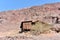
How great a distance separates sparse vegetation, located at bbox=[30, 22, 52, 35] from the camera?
2345 centimetres

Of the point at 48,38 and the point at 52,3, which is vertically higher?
the point at 52,3

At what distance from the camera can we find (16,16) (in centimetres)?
4625

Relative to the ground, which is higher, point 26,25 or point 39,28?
point 26,25

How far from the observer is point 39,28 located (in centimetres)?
2425

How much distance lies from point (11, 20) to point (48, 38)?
25.5m

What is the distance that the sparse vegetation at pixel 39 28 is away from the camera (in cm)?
2345

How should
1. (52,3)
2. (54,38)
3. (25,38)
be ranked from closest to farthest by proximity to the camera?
(54,38) < (25,38) < (52,3)

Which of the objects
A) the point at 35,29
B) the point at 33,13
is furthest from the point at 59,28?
the point at 33,13

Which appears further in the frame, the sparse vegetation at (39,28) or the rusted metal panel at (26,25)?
the rusted metal panel at (26,25)

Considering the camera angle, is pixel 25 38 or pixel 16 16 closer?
pixel 25 38

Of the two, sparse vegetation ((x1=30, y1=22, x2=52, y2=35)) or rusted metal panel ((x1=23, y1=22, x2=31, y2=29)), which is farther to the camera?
rusted metal panel ((x1=23, y1=22, x2=31, y2=29))

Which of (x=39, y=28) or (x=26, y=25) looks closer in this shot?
(x=39, y=28)

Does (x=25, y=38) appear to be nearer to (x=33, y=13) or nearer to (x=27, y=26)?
(x=27, y=26)

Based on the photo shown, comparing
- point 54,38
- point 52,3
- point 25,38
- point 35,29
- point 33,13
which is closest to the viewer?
point 54,38
